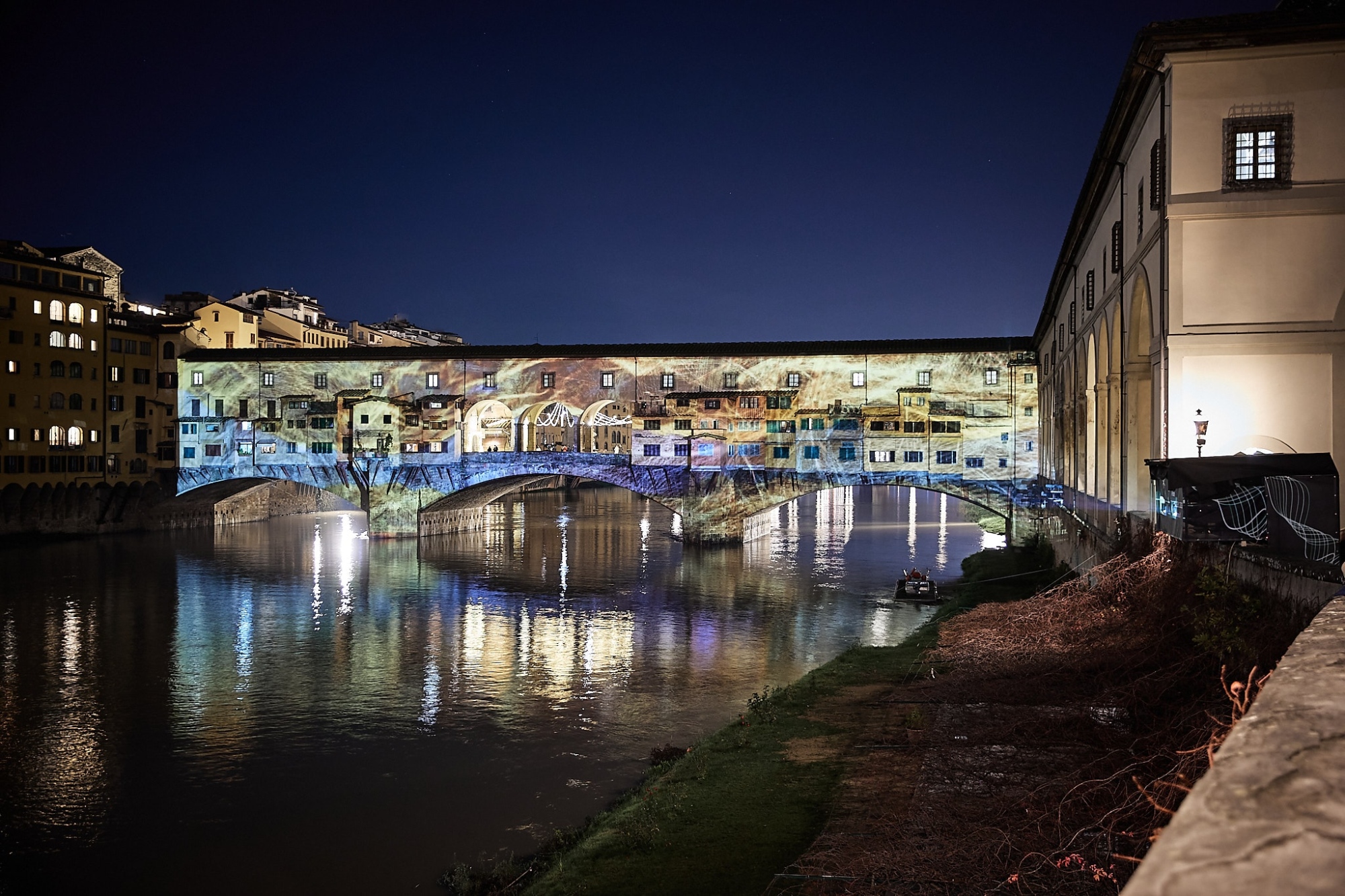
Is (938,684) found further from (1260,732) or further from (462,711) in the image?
(1260,732)

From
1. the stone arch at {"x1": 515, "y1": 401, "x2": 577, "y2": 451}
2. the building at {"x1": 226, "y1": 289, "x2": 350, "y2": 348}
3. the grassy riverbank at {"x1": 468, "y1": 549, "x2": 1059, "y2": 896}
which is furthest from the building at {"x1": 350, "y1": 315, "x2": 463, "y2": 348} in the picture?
the grassy riverbank at {"x1": 468, "y1": 549, "x2": 1059, "y2": 896}

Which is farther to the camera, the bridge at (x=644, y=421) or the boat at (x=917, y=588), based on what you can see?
the bridge at (x=644, y=421)

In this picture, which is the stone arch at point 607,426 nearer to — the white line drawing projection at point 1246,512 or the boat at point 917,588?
the boat at point 917,588

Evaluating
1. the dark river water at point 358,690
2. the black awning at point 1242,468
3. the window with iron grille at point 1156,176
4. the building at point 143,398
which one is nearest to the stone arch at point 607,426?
the dark river water at point 358,690

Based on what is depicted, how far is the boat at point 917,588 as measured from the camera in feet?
106

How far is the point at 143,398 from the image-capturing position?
53.6 meters

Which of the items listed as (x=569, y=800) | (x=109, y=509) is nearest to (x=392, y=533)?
(x=109, y=509)

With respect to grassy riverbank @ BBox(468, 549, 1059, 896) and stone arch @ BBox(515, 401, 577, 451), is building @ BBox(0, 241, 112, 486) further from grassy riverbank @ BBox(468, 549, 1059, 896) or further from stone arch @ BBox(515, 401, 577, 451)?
grassy riverbank @ BBox(468, 549, 1059, 896)

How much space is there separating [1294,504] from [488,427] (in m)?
44.2

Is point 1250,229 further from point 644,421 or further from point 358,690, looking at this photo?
point 644,421

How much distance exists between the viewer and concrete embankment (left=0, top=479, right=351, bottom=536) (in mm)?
47625

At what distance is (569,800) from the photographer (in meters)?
15.1

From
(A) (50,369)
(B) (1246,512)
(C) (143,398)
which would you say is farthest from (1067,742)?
(C) (143,398)

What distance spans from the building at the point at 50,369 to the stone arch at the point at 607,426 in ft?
84.4
